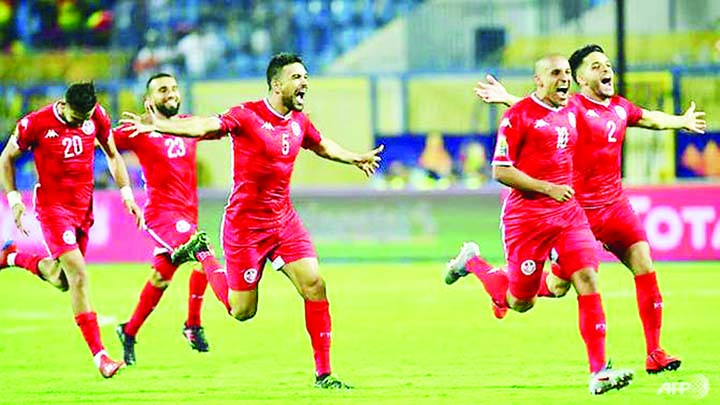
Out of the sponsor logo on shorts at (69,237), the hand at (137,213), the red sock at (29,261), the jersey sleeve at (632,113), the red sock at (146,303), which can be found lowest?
the red sock at (146,303)

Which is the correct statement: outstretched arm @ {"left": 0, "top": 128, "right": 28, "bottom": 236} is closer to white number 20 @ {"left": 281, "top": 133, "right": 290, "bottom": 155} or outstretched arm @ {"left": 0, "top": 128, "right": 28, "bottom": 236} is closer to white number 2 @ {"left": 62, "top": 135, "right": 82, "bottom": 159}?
white number 2 @ {"left": 62, "top": 135, "right": 82, "bottom": 159}

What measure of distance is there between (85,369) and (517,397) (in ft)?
14.0

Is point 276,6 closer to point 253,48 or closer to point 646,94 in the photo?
point 253,48

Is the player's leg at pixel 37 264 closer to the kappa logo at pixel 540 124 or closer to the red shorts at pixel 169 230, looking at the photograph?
the red shorts at pixel 169 230

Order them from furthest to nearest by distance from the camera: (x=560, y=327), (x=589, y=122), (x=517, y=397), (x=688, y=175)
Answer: (x=688, y=175), (x=560, y=327), (x=589, y=122), (x=517, y=397)

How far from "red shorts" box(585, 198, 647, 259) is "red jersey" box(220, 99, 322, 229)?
241cm

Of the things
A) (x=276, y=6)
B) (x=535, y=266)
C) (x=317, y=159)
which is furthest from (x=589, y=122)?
(x=276, y=6)

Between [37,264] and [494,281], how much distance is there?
14.5 ft

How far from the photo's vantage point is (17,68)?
33469 mm

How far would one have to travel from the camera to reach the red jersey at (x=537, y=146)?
11.9 m

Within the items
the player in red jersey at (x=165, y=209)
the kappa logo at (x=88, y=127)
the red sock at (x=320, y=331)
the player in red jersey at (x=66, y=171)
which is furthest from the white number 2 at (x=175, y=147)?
the red sock at (x=320, y=331)

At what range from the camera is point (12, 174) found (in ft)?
46.2

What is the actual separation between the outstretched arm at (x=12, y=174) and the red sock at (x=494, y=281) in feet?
12.9

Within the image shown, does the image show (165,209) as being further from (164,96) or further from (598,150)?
(598,150)
